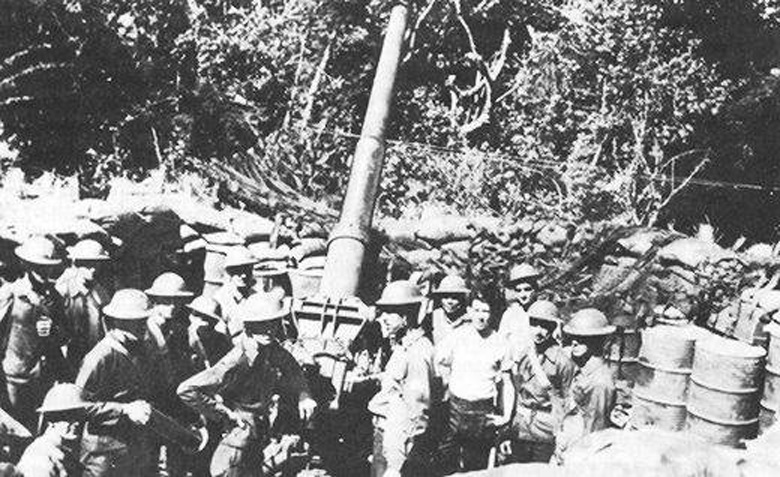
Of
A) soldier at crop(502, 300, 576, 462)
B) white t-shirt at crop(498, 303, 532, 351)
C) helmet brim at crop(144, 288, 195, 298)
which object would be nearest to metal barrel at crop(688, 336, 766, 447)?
white t-shirt at crop(498, 303, 532, 351)

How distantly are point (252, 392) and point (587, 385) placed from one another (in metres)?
2.32

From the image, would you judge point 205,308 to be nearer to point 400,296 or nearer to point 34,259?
point 34,259

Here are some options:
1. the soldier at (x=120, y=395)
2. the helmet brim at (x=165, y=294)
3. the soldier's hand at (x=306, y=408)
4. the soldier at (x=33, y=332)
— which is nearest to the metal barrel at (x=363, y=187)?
the helmet brim at (x=165, y=294)

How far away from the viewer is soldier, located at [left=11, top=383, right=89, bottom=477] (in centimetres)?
429

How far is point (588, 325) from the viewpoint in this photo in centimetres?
585

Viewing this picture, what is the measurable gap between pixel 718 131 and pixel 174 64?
10615 mm

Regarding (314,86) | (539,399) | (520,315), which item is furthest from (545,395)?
(314,86)

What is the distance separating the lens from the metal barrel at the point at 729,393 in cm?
783

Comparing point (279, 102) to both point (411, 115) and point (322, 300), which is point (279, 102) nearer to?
point (411, 115)

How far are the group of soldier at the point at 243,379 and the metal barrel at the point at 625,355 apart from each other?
2.62 m

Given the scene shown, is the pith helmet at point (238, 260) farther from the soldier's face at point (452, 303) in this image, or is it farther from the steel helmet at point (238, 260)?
the soldier's face at point (452, 303)

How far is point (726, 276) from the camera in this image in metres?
9.31

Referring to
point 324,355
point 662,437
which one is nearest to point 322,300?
point 324,355

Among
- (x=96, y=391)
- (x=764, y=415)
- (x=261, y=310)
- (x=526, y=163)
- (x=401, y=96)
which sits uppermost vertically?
(x=401, y=96)
